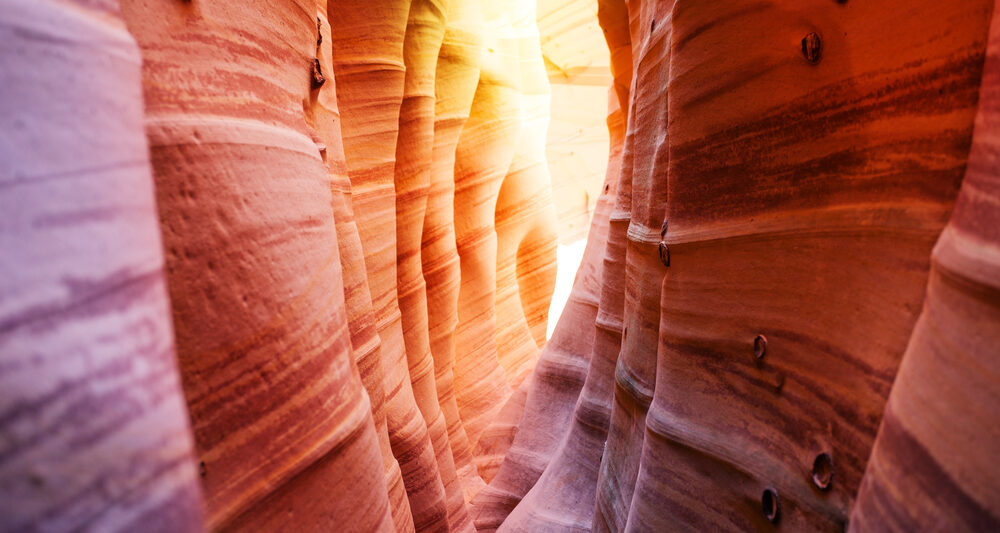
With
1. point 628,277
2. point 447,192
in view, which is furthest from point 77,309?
point 447,192

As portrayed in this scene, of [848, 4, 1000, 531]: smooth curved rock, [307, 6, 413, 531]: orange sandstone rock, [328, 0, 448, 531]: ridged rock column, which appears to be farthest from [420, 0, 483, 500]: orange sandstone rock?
[848, 4, 1000, 531]: smooth curved rock

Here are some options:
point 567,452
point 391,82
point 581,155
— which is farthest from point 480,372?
point 581,155

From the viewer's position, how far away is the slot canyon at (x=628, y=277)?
40 centimetres

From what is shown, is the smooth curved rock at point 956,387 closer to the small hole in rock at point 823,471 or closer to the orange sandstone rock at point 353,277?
the small hole in rock at point 823,471

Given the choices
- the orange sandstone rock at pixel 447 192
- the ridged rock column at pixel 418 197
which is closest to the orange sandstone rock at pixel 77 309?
the ridged rock column at pixel 418 197

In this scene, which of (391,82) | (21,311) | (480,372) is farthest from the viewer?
(480,372)

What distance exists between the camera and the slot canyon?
1.31ft

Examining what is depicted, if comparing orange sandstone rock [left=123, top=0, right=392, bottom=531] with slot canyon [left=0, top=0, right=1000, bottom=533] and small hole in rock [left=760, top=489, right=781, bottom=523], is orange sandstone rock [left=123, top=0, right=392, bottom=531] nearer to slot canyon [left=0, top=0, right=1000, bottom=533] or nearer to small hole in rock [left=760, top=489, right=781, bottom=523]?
slot canyon [left=0, top=0, right=1000, bottom=533]

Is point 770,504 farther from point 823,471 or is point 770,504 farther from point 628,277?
point 628,277

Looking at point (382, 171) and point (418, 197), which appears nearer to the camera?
point (382, 171)

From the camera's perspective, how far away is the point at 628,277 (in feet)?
4.80

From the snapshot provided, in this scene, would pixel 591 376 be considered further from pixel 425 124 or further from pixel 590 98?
pixel 590 98

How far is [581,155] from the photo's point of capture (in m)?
7.11

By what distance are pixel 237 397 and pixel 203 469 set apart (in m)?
0.08
